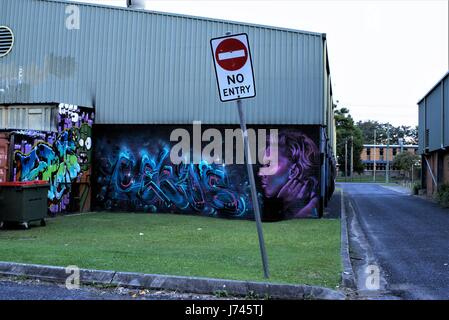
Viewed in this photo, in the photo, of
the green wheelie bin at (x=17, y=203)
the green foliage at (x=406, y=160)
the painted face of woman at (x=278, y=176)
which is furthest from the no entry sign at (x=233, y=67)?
the green foliage at (x=406, y=160)

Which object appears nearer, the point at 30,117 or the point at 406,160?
the point at 30,117

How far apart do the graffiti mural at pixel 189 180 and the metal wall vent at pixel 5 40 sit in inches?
181

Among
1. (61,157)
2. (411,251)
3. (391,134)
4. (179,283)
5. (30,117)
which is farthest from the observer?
(391,134)

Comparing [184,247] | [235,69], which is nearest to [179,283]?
[235,69]

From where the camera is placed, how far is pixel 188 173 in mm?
17922

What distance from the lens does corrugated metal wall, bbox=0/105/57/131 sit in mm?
16469

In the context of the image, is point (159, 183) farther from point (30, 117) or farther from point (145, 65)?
point (30, 117)

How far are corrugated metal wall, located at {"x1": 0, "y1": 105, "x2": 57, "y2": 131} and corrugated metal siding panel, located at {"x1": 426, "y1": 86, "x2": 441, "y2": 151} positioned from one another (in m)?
19.5

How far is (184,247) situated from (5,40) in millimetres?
13238

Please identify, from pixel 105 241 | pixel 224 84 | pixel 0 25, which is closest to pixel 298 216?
pixel 105 241

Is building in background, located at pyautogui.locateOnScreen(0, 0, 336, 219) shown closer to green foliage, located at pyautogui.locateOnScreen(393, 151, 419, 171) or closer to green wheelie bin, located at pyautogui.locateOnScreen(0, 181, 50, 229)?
green wheelie bin, located at pyautogui.locateOnScreen(0, 181, 50, 229)

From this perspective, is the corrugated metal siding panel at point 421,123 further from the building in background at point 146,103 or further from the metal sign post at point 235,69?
the metal sign post at point 235,69

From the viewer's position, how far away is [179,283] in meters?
6.70
